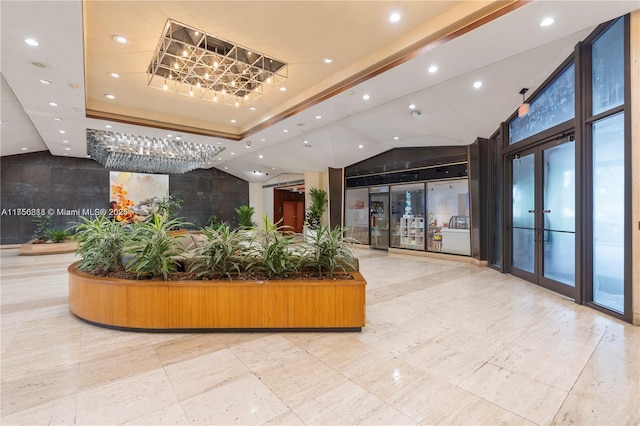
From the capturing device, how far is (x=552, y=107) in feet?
16.7

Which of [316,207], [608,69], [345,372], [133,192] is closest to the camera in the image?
[345,372]

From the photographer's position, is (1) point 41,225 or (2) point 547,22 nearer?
(2) point 547,22

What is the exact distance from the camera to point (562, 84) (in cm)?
482

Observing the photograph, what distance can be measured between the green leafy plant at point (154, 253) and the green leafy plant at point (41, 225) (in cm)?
1158

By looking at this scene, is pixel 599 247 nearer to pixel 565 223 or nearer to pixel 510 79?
pixel 565 223

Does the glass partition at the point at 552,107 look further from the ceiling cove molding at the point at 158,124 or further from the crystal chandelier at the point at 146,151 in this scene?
the crystal chandelier at the point at 146,151

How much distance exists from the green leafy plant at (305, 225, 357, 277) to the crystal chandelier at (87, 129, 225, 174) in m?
8.34

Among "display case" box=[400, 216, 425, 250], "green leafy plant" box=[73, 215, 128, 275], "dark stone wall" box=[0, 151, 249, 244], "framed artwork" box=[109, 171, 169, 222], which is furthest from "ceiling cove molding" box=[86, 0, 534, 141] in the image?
"framed artwork" box=[109, 171, 169, 222]

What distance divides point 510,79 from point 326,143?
5.71 m

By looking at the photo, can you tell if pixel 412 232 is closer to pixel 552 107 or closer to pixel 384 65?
pixel 552 107

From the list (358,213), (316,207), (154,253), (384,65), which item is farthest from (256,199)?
(154,253)

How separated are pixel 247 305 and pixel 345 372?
1.35 m

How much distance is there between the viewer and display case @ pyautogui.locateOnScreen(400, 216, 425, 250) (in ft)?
31.5

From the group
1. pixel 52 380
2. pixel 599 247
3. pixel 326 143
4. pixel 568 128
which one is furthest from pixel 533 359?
pixel 326 143
